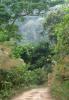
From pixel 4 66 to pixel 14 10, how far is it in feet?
31.7

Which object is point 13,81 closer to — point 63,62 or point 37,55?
point 63,62

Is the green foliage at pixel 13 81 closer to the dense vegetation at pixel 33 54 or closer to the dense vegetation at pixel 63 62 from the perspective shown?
the dense vegetation at pixel 33 54

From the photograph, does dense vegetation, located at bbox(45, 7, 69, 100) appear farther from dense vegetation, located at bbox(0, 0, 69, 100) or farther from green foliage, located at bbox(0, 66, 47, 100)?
green foliage, located at bbox(0, 66, 47, 100)

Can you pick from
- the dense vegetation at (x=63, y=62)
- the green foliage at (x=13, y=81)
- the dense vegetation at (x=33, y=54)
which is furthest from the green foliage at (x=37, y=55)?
the dense vegetation at (x=63, y=62)

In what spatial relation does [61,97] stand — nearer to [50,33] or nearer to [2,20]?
[2,20]

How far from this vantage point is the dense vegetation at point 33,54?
13.3 m

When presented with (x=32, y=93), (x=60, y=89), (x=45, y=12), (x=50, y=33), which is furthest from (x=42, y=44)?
(x=60, y=89)

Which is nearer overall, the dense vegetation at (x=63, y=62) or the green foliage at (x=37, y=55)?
the dense vegetation at (x=63, y=62)

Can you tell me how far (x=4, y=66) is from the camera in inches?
564

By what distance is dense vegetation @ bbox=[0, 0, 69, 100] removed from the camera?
523 inches

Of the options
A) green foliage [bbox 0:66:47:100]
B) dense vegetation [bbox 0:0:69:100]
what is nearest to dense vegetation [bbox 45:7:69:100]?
dense vegetation [bbox 0:0:69:100]

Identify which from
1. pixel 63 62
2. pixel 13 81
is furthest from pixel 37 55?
pixel 63 62

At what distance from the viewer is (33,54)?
2497 centimetres

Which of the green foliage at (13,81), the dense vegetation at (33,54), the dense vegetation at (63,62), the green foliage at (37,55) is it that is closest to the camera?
the dense vegetation at (63,62)
